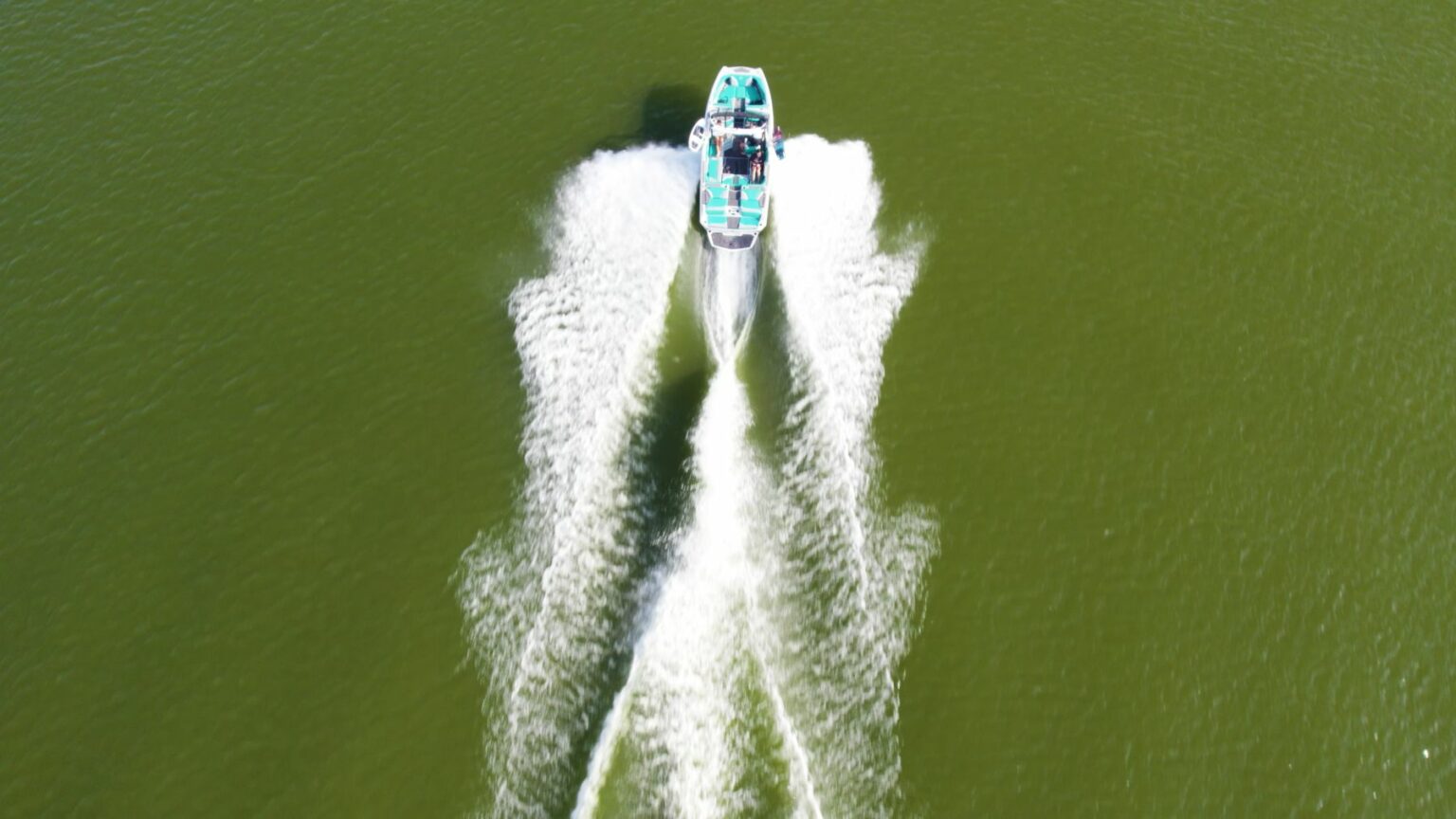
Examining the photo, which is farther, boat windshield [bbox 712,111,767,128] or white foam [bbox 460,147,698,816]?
boat windshield [bbox 712,111,767,128]

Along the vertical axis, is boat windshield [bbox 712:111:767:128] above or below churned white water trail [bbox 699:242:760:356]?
above

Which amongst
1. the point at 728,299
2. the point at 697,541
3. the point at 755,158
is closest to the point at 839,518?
the point at 697,541

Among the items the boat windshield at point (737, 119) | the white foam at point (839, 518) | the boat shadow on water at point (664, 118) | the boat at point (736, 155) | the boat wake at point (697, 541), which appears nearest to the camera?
the boat wake at point (697, 541)

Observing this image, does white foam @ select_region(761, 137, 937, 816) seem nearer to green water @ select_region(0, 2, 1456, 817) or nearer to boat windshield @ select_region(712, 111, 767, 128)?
green water @ select_region(0, 2, 1456, 817)

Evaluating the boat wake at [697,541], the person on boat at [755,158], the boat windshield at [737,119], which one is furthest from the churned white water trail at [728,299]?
the boat windshield at [737,119]

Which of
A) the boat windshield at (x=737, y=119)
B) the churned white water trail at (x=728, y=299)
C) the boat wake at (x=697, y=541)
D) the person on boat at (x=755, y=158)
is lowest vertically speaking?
the boat wake at (x=697, y=541)

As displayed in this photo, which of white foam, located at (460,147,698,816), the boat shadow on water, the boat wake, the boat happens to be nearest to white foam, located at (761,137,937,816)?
the boat wake

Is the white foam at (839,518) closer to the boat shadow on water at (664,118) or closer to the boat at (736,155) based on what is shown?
the boat at (736,155)
